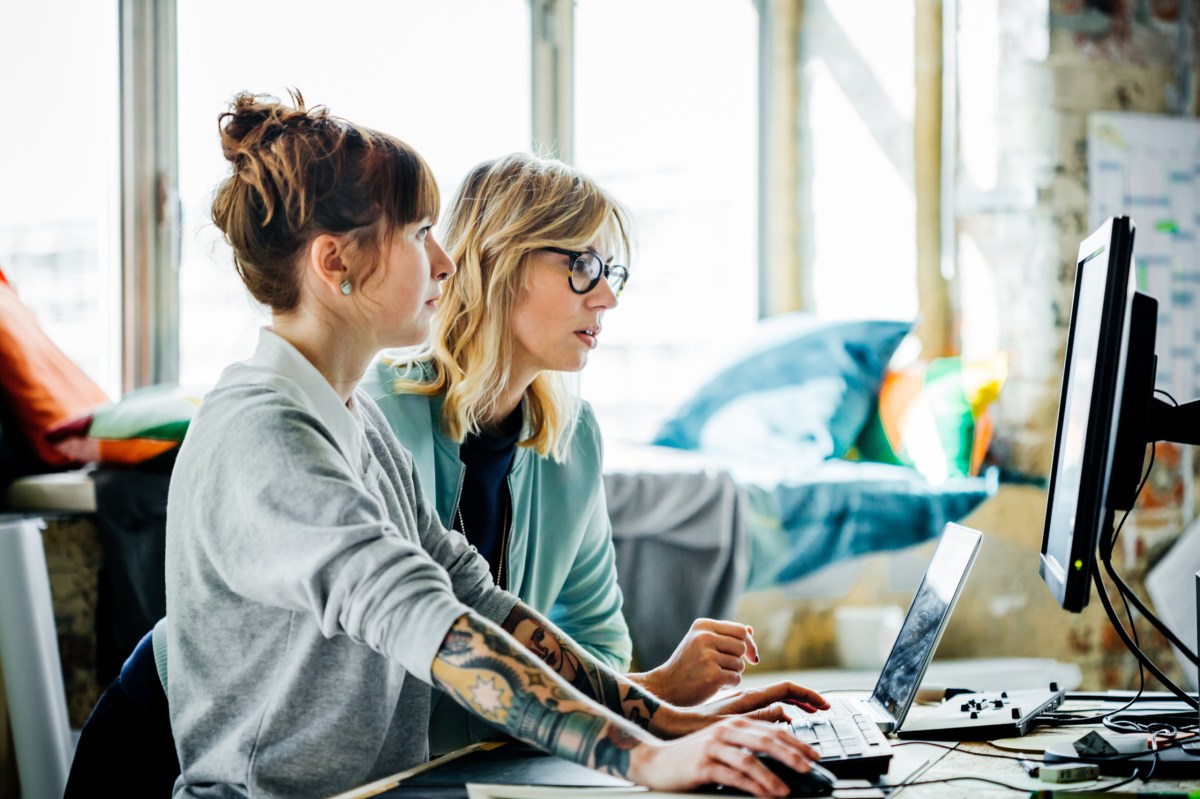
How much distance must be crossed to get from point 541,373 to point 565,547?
Answer: 0.86ft

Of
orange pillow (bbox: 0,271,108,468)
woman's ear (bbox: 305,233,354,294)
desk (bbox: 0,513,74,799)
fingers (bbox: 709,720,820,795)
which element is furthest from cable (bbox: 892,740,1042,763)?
orange pillow (bbox: 0,271,108,468)

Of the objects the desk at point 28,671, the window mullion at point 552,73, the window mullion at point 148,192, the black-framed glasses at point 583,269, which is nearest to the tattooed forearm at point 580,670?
the black-framed glasses at point 583,269

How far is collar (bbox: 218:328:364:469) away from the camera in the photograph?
3.36ft

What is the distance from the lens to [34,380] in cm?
224

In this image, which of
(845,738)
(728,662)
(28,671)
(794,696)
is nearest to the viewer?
(845,738)

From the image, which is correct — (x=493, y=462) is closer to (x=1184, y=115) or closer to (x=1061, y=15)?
(x=1061, y=15)

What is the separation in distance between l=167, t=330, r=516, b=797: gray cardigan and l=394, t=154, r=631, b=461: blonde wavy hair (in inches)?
17.2

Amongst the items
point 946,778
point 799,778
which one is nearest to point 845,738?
point 946,778

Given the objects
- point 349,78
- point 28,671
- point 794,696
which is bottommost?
point 28,671

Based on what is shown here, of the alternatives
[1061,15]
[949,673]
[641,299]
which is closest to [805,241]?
[641,299]

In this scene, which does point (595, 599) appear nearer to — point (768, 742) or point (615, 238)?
point (615, 238)

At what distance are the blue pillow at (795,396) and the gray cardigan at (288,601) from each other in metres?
1.73

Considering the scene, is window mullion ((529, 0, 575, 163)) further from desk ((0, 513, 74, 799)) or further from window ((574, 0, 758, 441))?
desk ((0, 513, 74, 799))

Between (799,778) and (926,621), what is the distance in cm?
42
